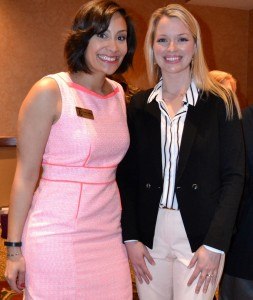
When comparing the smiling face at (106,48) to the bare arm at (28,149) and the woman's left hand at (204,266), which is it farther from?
the woman's left hand at (204,266)

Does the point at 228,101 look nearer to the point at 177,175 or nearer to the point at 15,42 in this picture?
the point at 177,175

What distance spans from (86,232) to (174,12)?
945mm

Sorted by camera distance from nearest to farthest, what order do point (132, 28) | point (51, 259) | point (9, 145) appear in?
point (51, 259) < point (132, 28) < point (9, 145)

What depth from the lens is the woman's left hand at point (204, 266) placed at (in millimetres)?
1547

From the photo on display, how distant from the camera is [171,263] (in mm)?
1668

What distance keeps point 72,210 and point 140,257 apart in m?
0.39

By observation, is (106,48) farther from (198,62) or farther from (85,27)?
(198,62)

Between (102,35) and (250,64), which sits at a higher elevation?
(250,64)

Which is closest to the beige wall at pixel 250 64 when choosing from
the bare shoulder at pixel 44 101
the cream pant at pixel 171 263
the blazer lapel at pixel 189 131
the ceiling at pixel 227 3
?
the ceiling at pixel 227 3

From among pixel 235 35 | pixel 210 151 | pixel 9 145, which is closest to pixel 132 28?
pixel 210 151

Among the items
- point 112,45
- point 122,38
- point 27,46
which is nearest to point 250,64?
point 27,46

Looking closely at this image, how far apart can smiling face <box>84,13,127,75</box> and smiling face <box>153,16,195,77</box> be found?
18 centimetres

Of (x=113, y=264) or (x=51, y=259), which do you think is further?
(x=113, y=264)

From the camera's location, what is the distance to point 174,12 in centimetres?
165
